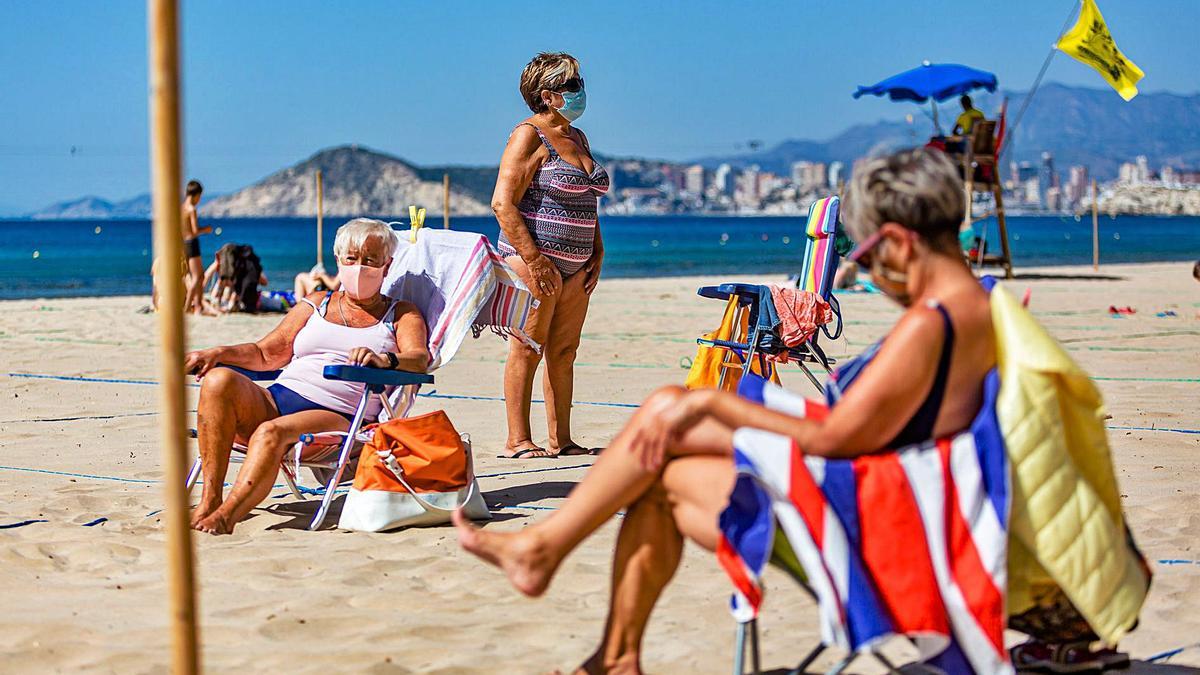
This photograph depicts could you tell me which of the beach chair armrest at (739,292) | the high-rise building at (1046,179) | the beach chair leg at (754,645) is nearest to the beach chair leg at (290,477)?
the beach chair armrest at (739,292)

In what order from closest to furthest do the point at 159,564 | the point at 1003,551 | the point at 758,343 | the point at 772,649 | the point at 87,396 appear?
the point at 1003,551
the point at 772,649
the point at 159,564
the point at 758,343
the point at 87,396

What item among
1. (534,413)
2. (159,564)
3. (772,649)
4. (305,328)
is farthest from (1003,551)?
(534,413)

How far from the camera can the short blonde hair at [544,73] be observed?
516cm

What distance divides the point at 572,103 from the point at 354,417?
168 cm

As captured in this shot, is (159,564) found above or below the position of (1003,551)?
below

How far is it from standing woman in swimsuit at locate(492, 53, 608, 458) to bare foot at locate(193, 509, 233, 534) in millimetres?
1572

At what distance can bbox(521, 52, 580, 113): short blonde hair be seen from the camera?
5164mm

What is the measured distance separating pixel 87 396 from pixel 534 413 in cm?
248

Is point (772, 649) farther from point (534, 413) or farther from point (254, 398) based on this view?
point (534, 413)

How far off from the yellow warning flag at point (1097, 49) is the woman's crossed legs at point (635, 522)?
383 inches

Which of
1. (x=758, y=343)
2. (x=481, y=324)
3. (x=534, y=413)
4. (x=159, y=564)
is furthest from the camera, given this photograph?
(x=534, y=413)

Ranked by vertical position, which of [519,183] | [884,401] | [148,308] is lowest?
[148,308]

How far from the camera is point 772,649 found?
299 cm

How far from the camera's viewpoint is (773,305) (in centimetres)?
559
